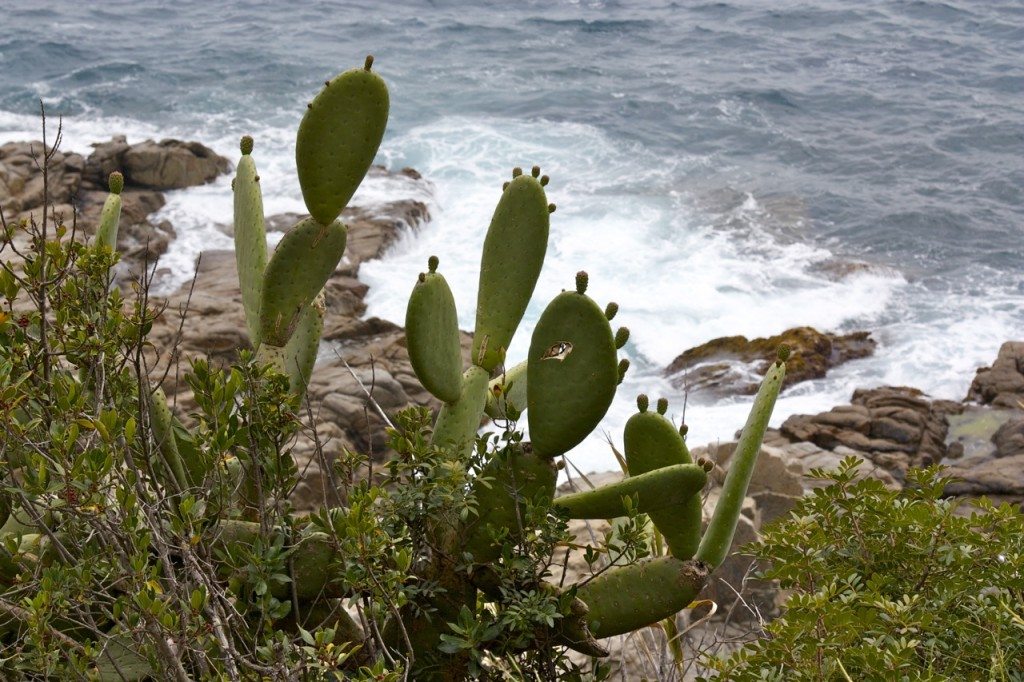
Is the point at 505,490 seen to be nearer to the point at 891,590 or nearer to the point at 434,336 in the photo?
the point at 434,336

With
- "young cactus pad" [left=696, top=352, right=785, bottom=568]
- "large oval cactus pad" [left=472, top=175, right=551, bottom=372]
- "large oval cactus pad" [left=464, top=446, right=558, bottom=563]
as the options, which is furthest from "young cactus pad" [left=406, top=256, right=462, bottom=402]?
"young cactus pad" [left=696, top=352, right=785, bottom=568]

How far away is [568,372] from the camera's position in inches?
102

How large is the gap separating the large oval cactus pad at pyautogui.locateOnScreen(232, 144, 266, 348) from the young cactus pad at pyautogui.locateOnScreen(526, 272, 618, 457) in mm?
1189

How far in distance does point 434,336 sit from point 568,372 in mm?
523

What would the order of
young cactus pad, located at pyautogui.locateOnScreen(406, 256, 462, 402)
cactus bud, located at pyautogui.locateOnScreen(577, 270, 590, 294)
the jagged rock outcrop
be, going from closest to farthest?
cactus bud, located at pyautogui.locateOnScreen(577, 270, 590, 294)
young cactus pad, located at pyautogui.locateOnScreen(406, 256, 462, 402)
the jagged rock outcrop

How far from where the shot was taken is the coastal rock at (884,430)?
975 centimetres

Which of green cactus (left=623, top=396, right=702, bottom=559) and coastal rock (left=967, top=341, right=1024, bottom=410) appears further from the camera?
coastal rock (left=967, top=341, right=1024, bottom=410)

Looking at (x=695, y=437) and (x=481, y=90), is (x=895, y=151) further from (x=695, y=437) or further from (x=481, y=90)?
(x=695, y=437)

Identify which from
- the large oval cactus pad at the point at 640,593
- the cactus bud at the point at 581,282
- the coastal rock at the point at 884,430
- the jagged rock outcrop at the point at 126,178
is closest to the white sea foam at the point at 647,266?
the jagged rock outcrop at the point at 126,178

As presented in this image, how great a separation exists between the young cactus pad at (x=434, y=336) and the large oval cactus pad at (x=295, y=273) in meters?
0.40

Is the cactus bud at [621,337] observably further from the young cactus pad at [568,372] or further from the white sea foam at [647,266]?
the white sea foam at [647,266]

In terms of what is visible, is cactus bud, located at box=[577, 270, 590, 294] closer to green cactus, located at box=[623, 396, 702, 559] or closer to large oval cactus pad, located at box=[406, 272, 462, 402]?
green cactus, located at box=[623, 396, 702, 559]

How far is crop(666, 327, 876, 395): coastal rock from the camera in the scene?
443 inches

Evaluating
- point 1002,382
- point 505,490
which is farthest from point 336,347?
point 505,490
